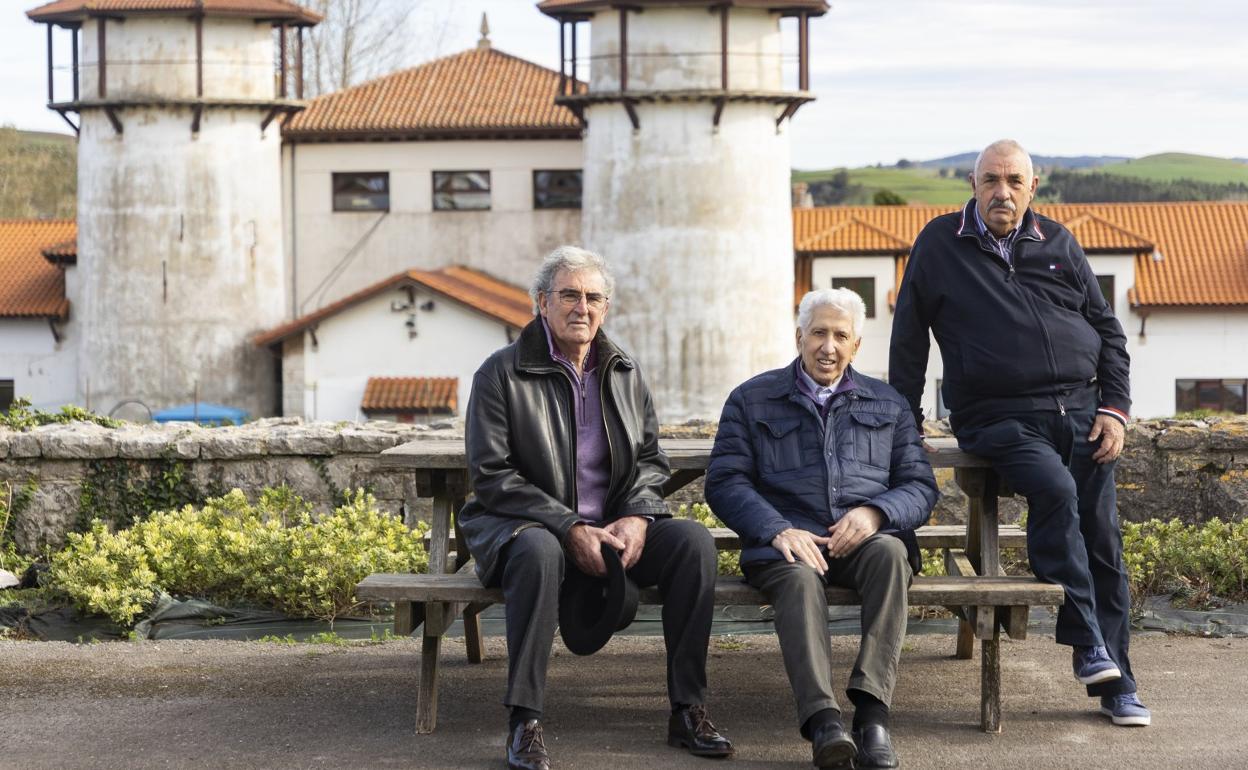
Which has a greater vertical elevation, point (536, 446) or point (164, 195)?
point (164, 195)

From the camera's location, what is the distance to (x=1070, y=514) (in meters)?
5.63

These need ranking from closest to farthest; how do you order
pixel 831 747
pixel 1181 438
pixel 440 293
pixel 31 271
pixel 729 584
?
pixel 831 747
pixel 729 584
pixel 1181 438
pixel 440 293
pixel 31 271

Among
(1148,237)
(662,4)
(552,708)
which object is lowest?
(552,708)

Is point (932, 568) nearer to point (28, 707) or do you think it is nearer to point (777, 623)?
point (777, 623)

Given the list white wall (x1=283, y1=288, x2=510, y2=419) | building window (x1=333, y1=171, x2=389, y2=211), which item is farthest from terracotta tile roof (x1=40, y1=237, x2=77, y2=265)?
white wall (x1=283, y1=288, x2=510, y2=419)

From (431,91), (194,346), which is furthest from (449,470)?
(431,91)

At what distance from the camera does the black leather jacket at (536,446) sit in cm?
553

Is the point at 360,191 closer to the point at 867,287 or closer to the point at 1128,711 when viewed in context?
the point at 867,287

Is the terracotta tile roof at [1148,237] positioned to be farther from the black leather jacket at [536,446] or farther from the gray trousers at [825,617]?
the gray trousers at [825,617]

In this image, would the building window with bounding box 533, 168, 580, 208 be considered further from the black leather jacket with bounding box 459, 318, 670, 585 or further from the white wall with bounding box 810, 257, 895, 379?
the black leather jacket with bounding box 459, 318, 670, 585

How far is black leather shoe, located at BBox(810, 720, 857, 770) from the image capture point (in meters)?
4.96

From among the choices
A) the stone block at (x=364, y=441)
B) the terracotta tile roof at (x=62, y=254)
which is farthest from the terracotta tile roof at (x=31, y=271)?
the stone block at (x=364, y=441)

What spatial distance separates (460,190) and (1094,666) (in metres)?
36.2

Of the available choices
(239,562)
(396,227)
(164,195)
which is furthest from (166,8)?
(239,562)
